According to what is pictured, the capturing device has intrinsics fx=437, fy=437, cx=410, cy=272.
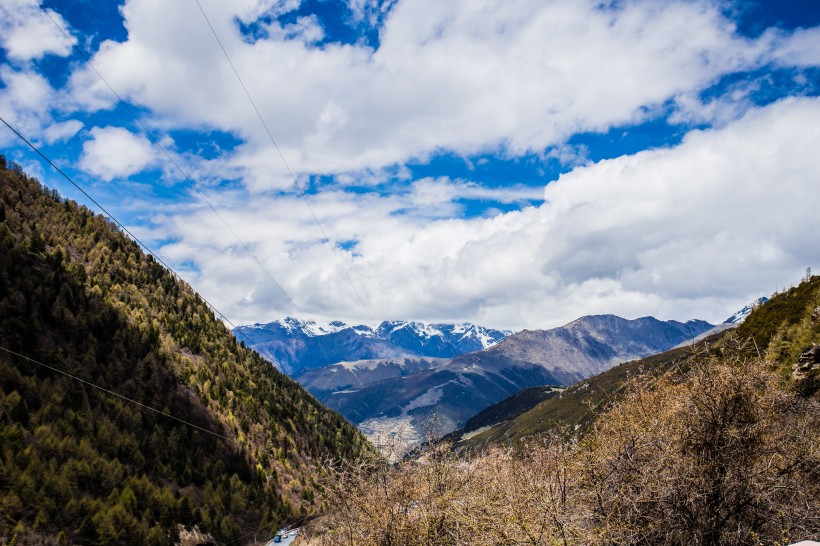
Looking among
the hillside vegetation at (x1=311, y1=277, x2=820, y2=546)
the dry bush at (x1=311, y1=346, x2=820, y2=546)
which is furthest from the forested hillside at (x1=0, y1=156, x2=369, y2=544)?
the dry bush at (x1=311, y1=346, x2=820, y2=546)

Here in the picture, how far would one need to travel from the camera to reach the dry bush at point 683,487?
1154 centimetres

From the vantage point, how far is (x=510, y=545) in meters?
11.0

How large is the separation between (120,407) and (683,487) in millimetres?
88175

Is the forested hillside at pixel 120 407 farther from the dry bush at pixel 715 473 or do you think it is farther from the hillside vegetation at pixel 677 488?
the dry bush at pixel 715 473

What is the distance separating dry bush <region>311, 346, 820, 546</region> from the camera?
11539mm

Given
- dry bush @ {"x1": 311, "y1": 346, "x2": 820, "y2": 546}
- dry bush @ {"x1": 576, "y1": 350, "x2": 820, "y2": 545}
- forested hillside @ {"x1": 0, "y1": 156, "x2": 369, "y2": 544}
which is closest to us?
dry bush @ {"x1": 311, "y1": 346, "x2": 820, "y2": 546}

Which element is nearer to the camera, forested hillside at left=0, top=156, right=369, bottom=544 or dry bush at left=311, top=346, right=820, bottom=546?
dry bush at left=311, top=346, right=820, bottom=546

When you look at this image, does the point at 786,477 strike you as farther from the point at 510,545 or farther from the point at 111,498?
the point at 111,498

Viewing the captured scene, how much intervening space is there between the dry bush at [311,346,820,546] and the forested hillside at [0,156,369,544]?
99.1 ft

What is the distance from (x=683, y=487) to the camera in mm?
11922

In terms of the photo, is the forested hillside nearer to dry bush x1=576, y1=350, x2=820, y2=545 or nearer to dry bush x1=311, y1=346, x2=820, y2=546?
dry bush x1=311, y1=346, x2=820, y2=546

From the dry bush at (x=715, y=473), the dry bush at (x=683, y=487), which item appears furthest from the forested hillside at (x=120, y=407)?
the dry bush at (x=715, y=473)

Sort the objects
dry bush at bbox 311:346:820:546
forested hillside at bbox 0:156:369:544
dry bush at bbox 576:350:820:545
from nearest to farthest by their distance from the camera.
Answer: dry bush at bbox 311:346:820:546 < dry bush at bbox 576:350:820:545 < forested hillside at bbox 0:156:369:544

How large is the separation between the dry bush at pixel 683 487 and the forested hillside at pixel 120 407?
30.2m
